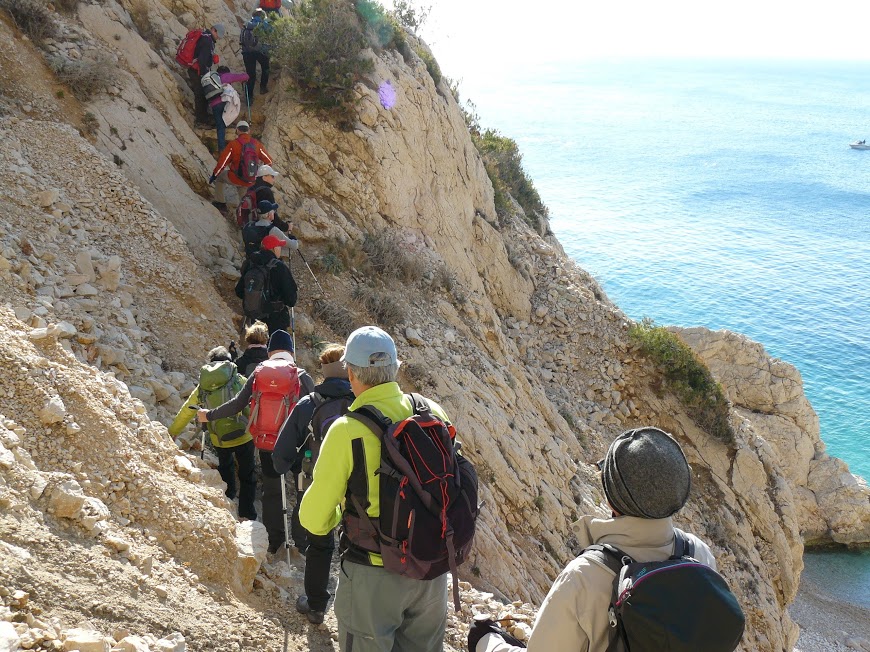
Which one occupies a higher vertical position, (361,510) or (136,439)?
(361,510)

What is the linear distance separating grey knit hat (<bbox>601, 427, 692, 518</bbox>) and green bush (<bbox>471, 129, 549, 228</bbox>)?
15.1 metres

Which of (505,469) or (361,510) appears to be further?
(505,469)

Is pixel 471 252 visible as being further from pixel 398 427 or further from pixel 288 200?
pixel 398 427

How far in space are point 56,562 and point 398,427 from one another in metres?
2.12

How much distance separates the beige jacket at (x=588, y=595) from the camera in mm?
2465

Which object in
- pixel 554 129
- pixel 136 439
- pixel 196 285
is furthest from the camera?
pixel 554 129

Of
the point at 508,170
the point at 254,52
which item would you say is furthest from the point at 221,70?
the point at 508,170

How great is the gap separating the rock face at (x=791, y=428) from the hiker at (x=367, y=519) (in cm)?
2002

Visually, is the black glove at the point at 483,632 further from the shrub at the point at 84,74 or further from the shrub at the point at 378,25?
the shrub at the point at 378,25

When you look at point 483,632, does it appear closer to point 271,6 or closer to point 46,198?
point 46,198

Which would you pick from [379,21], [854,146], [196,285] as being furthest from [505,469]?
[854,146]

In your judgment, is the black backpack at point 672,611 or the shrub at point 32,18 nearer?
the black backpack at point 672,611

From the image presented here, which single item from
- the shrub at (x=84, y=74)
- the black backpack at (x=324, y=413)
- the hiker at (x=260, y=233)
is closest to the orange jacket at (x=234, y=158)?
the hiker at (x=260, y=233)

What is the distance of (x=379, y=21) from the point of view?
12.8 metres
